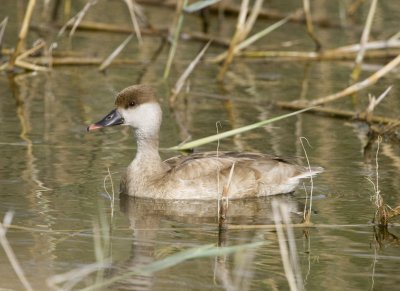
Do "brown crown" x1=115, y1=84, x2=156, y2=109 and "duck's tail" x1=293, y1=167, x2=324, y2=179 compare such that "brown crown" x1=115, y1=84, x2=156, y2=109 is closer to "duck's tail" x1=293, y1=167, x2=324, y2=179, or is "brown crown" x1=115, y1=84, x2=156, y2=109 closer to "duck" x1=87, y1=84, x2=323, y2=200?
"duck" x1=87, y1=84, x2=323, y2=200

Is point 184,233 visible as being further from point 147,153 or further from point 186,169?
point 147,153

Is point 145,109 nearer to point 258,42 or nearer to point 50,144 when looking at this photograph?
point 50,144

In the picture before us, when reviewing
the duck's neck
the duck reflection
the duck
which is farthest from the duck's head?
the duck reflection

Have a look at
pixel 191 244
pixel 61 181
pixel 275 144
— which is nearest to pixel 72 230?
pixel 191 244

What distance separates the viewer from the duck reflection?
22.6 ft

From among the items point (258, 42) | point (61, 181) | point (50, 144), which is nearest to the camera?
point (61, 181)

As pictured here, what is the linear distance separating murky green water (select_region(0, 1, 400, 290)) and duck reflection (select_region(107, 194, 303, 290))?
0.05 ft

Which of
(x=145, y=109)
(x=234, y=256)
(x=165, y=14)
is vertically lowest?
(x=234, y=256)

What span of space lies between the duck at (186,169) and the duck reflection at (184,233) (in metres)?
0.09

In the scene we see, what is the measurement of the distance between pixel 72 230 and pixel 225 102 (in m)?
5.26

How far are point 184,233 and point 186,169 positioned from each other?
132 centimetres

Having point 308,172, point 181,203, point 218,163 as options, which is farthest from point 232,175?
point 308,172

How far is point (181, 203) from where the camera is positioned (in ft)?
30.1

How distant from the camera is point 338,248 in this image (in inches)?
303
